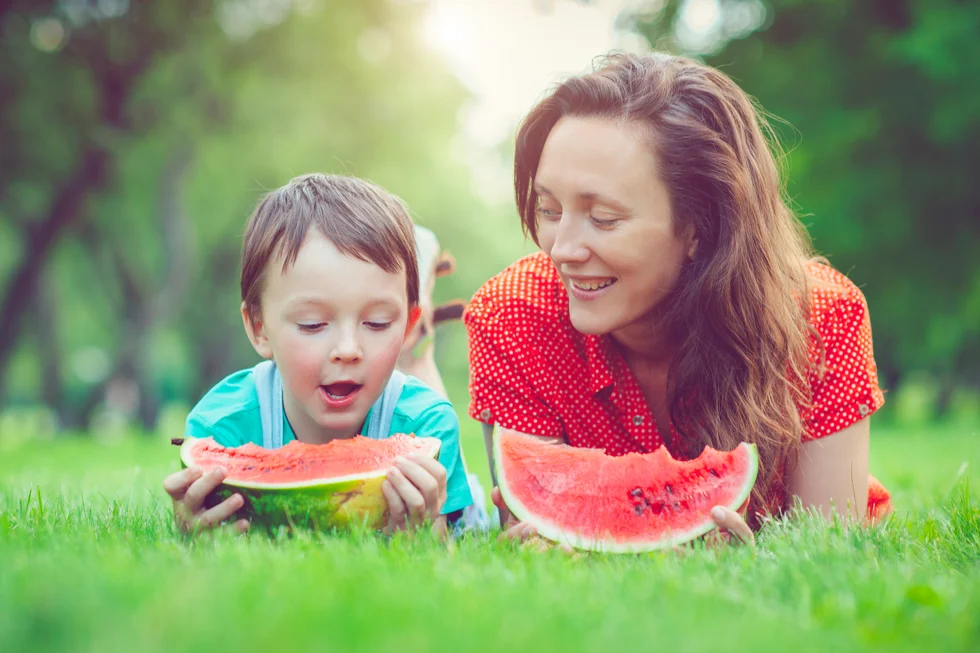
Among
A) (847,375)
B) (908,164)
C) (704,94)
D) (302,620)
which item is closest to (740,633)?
(302,620)

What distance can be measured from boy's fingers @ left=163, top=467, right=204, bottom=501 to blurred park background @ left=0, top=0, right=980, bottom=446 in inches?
324

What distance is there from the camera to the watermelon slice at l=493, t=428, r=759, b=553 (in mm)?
2916

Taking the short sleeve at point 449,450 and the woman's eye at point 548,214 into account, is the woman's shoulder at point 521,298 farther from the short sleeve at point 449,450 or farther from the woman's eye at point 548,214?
the short sleeve at point 449,450

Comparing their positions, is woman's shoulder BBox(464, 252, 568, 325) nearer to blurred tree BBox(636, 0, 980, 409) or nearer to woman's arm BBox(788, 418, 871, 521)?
woman's arm BBox(788, 418, 871, 521)

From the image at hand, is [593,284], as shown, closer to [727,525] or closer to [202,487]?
[727,525]

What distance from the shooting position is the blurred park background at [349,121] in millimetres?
12758

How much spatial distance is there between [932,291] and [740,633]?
43.6 feet

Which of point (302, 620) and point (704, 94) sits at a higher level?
point (704, 94)

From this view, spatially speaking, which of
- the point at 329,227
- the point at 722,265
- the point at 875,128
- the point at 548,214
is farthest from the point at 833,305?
the point at 875,128

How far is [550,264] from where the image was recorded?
4098 millimetres

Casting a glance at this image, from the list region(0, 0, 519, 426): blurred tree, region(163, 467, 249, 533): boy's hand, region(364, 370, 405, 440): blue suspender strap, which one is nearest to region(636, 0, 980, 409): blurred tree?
region(0, 0, 519, 426): blurred tree

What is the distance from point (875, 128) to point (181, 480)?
12.3m

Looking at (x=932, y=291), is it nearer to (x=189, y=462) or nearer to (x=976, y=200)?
(x=976, y=200)

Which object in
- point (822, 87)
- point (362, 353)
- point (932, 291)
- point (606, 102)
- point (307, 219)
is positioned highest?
point (822, 87)
